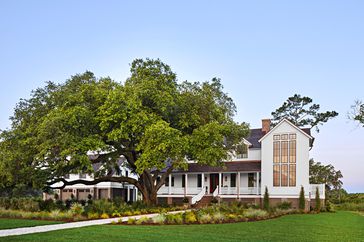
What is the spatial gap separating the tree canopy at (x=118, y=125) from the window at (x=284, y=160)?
5.47m

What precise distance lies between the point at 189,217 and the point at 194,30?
9229 millimetres

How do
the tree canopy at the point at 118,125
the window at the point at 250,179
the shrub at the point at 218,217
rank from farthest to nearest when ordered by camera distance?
the window at the point at 250,179, the tree canopy at the point at 118,125, the shrub at the point at 218,217

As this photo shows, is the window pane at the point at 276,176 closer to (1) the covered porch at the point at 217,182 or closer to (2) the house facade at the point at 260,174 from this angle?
(2) the house facade at the point at 260,174

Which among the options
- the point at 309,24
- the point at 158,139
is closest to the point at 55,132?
the point at 158,139

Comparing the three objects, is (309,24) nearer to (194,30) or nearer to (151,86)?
(194,30)

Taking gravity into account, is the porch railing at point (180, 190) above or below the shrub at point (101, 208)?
below

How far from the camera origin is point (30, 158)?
27.8 m

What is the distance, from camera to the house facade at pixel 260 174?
3508cm

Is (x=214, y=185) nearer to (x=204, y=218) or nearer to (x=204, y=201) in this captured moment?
(x=204, y=201)

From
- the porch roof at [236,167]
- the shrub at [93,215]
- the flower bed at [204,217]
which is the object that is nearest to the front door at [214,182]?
the porch roof at [236,167]

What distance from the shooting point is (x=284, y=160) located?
Result: 35750mm

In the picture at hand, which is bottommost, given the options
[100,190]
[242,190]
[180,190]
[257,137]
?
[100,190]

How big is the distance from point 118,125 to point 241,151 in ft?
44.5

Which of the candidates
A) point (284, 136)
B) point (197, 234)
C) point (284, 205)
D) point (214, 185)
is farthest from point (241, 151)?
point (197, 234)
